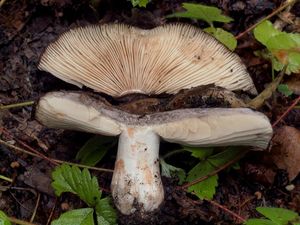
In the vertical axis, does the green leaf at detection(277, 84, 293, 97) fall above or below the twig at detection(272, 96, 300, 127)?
above

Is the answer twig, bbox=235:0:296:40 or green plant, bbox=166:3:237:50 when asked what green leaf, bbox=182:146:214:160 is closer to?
green plant, bbox=166:3:237:50

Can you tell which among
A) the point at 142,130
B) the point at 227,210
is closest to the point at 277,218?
the point at 227,210

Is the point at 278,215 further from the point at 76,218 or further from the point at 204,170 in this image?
the point at 76,218

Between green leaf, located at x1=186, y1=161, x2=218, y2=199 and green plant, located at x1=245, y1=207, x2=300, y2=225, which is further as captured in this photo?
green leaf, located at x1=186, y1=161, x2=218, y2=199

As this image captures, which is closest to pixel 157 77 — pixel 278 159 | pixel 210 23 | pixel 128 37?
pixel 128 37

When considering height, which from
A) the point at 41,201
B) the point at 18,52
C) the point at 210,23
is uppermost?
the point at 210,23

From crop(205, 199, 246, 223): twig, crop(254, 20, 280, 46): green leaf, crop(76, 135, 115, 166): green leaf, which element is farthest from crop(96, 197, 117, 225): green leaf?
crop(254, 20, 280, 46): green leaf

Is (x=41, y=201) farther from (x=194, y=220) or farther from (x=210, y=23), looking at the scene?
(x=210, y=23)
